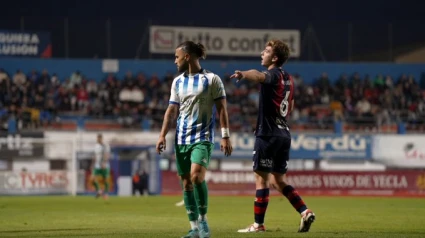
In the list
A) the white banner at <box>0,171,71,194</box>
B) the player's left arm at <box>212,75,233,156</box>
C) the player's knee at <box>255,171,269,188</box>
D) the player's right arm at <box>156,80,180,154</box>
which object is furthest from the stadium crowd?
the player's left arm at <box>212,75,233,156</box>

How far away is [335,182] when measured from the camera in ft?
119

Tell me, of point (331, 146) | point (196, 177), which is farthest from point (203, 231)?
point (331, 146)

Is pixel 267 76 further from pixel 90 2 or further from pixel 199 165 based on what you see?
pixel 90 2

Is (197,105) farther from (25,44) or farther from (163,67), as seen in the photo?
(163,67)

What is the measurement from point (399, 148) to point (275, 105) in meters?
29.6

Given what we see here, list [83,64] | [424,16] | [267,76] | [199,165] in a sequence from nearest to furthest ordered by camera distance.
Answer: [199,165], [267,76], [83,64], [424,16]

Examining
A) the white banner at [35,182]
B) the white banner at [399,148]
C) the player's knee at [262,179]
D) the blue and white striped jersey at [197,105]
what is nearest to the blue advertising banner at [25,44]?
the white banner at [35,182]

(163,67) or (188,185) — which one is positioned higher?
(163,67)

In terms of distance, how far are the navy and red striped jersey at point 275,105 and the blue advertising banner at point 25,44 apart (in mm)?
32479

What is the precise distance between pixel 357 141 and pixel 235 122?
5.74m

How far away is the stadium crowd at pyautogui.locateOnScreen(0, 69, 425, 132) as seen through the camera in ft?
129

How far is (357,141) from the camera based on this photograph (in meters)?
Answer: 40.4

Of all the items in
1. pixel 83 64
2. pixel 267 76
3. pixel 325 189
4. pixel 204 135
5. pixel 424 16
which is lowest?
pixel 325 189

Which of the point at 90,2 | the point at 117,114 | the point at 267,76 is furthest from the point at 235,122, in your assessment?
the point at 267,76
